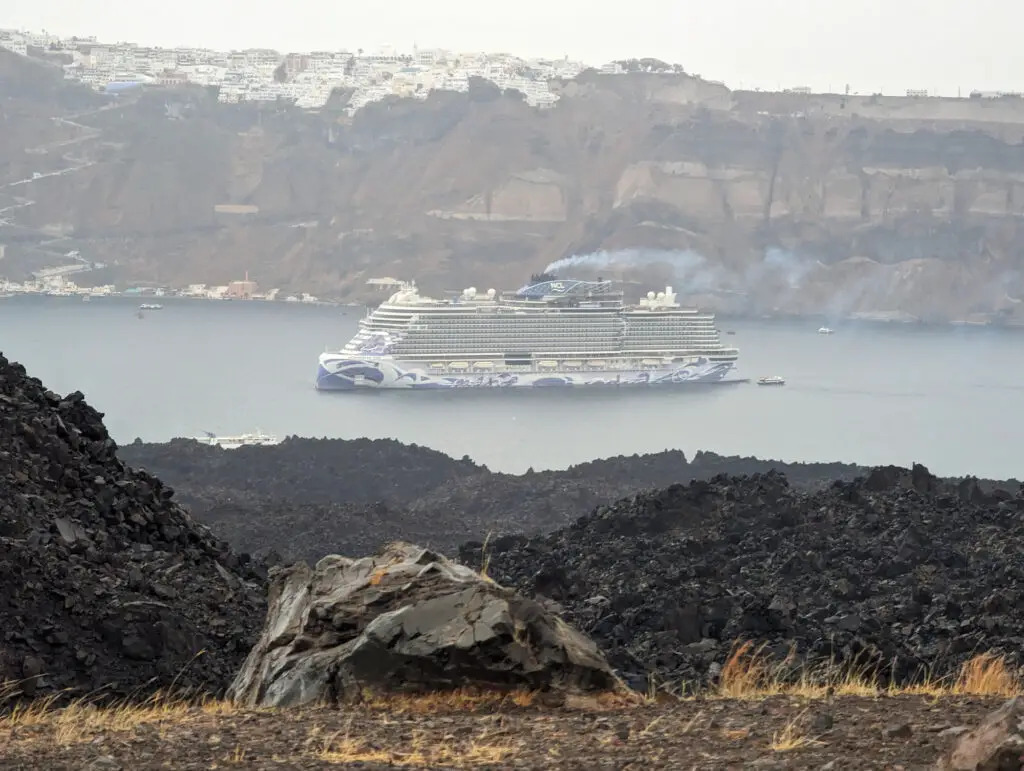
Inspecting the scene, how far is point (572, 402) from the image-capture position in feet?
201

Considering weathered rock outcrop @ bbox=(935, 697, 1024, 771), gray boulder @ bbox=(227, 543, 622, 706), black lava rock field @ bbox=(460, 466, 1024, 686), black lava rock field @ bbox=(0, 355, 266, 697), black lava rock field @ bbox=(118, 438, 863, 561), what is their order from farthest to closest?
black lava rock field @ bbox=(118, 438, 863, 561) < black lava rock field @ bbox=(460, 466, 1024, 686) < black lava rock field @ bbox=(0, 355, 266, 697) < gray boulder @ bbox=(227, 543, 622, 706) < weathered rock outcrop @ bbox=(935, 697, 1024, 771)

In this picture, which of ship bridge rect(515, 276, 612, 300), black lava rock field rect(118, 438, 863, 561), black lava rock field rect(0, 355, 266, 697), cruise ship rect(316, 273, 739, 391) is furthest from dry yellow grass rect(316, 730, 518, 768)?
ship bridge rect(515, 276, 612, 300)

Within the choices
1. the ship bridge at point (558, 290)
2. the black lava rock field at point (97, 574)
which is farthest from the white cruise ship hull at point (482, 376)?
the black lava rock field at point (97, 574)

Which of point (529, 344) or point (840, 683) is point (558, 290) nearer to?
point (529, 344)

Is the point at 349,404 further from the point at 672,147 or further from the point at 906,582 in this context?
the point at 672,147

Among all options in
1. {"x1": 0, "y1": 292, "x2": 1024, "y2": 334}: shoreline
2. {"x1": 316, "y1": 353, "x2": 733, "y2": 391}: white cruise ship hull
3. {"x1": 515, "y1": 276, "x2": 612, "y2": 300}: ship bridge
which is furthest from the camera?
{"x1": 0, "y1": 292, "x2": 1024, "y2": 334}: shoreline

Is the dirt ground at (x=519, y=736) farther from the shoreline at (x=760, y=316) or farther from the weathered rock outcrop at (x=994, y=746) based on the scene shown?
the shoreline at (x=760, y=316)

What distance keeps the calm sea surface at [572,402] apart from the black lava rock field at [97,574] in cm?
3363

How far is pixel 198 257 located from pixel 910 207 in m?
48.1

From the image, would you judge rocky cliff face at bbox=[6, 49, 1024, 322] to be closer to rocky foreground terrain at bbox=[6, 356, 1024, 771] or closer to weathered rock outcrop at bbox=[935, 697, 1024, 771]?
rocky foreground terrain at bbox=[6, 356, 1024, 771]

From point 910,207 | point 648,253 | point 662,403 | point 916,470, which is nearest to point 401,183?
point 648,253

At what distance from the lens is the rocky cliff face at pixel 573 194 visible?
→ 11462 centimetres

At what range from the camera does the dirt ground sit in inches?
177

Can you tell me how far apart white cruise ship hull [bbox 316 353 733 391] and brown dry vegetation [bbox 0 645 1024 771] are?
5663 cm
